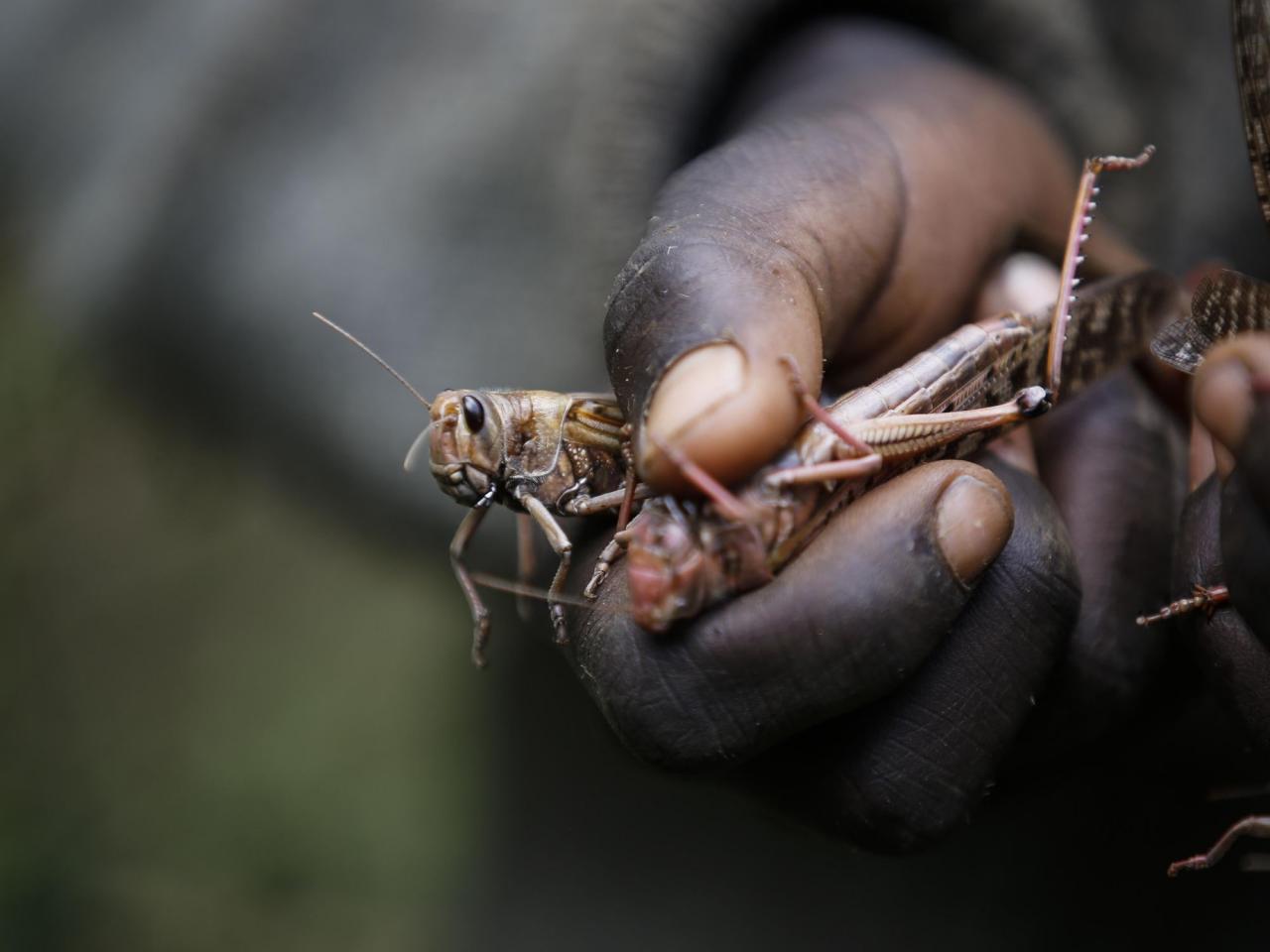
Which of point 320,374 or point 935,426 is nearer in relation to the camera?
point 935,426

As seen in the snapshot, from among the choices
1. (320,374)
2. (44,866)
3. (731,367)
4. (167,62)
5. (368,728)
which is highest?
(167,62)

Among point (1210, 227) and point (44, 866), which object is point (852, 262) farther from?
point (44, 866)

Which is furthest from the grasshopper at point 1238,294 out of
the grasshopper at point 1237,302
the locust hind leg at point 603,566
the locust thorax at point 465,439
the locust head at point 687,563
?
the locust thorax at point 465,439

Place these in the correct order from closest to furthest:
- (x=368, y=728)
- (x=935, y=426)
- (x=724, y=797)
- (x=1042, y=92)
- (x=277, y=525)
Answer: (x=935, y=426), (x=1042, y=92), (x=724, y=797), (x=277, y=525), (x=368, y=728)

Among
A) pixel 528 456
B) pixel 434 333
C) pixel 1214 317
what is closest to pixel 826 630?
pixel 528 456

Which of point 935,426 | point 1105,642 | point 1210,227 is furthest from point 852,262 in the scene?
point 1210,227

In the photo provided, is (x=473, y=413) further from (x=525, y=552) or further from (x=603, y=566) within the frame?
(x=525, y=552)
